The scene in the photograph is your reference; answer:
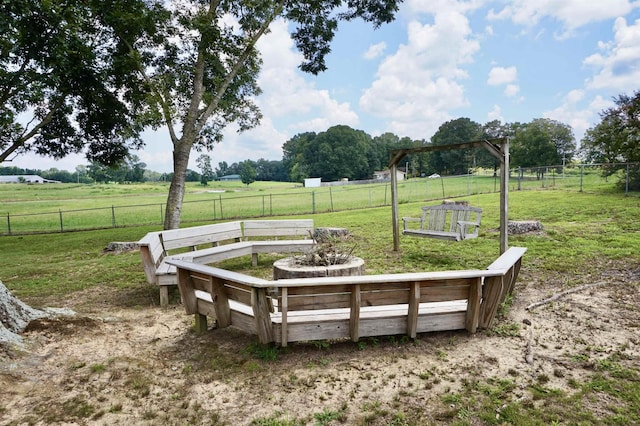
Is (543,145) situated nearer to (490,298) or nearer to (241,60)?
(241,60)

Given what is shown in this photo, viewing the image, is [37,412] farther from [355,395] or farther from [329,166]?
[329,166]

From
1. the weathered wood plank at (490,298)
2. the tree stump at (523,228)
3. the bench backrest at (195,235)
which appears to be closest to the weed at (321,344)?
the weathered wood plank at (490,298)

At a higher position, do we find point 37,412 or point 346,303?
point 346,303

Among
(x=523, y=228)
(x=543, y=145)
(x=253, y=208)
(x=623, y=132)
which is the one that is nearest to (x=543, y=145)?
(x=543, y=145)

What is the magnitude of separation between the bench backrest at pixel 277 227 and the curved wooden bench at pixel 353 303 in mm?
4160

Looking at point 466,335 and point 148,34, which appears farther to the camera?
point 148,34

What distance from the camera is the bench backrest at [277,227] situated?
828cm

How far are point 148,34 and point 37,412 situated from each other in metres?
11.3

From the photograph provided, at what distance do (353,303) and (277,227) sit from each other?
16.6 feet

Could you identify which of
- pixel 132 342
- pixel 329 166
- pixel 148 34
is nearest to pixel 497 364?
pixel 132 342

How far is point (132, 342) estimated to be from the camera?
412 cm

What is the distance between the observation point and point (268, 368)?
3426 millimetres

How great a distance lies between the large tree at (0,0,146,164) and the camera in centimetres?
985

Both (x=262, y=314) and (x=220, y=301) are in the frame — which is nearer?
(x=262, y=314)
